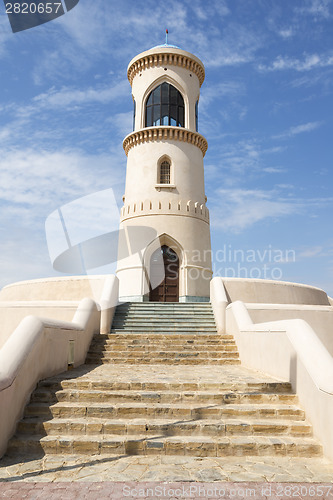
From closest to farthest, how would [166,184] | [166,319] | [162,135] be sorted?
1. [166,319]
2. [166,184]
3. [162,135]

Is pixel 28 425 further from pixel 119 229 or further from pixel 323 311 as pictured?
pixel 119 229

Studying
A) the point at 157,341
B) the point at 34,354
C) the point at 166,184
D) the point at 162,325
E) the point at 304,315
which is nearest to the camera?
the point at 34,354

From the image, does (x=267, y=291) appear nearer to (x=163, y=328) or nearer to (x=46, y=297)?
(x=163, y=328)

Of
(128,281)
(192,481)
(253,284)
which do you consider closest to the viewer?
(192,481)

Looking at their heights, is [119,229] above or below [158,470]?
above

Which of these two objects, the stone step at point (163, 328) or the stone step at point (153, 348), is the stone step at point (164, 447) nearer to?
the stone step at point (153, 348)

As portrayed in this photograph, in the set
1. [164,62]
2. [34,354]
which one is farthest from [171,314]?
[164,62]

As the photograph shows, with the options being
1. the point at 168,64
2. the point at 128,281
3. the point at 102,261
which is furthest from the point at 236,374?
the point at 168,64

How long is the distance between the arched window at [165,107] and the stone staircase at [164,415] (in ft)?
52.2

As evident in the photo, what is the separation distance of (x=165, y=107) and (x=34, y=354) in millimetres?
17613

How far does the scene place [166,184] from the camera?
19.8m

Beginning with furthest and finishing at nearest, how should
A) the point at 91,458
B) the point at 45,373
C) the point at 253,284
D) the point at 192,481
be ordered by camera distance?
1. the point at 253,284
2. the point at 45,373
3. the point at 91,458
4. the point at 192,481

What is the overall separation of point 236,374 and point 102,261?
12903 mm

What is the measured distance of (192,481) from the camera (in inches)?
168
